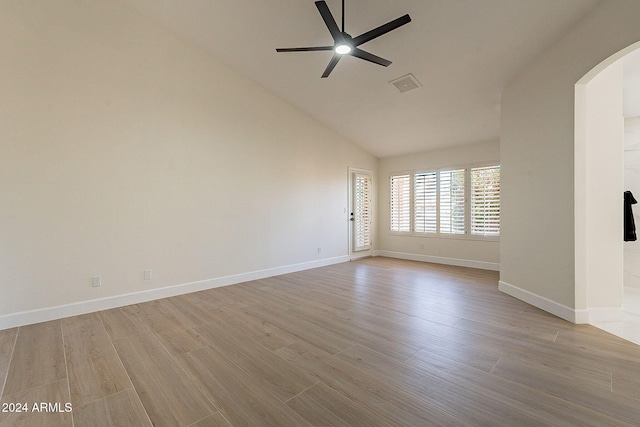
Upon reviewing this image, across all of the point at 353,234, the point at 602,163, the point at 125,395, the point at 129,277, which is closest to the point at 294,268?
the point at 353,234

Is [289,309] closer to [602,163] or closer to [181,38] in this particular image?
[602,163]

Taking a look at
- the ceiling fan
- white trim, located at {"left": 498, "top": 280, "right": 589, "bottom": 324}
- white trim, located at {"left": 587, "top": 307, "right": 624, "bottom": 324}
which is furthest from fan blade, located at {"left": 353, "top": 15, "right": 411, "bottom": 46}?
A: white trim, located at {"left": 587, "top": 307, "right": 624, "bottom": 324}

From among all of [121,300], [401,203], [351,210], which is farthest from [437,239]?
[121,300]

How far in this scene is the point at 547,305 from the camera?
3129 mm

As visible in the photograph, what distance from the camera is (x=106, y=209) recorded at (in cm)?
339

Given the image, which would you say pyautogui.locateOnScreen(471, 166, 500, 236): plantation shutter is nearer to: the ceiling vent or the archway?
the archway

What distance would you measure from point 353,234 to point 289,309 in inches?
144

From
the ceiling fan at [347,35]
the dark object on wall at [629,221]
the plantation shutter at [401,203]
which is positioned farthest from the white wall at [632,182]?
the ceiling fan at [347,35]

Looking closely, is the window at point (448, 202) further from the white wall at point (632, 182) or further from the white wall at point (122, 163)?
the white wall at point (122, 163)

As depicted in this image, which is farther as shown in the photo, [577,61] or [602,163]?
[602,163]

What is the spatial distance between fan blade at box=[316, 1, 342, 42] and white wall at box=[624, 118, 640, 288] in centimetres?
471

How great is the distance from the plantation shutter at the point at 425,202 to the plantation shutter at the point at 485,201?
31.9 inches

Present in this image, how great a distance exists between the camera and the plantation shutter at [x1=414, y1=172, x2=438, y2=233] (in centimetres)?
629

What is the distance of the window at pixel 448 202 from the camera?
545 cm
